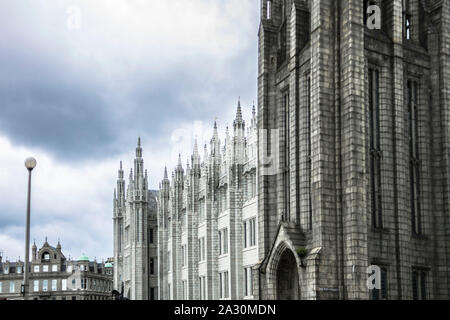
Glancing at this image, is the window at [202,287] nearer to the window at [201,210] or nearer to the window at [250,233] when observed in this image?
the window at [201,210]

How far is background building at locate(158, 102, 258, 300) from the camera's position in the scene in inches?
2160

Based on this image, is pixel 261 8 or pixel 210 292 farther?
pixel 210 292

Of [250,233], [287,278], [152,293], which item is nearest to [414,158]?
[287,278]

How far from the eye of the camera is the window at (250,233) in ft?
174

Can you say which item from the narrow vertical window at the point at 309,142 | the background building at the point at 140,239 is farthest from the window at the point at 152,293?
the narrow vertical window at the point at 309,142

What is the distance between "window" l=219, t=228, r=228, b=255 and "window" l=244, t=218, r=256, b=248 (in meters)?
5.09

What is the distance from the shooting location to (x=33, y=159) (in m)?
24.4

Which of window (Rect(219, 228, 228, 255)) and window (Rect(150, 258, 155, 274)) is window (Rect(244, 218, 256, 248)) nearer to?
window (Rect(219, 228, 228, 255))

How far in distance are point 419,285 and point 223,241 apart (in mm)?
28933

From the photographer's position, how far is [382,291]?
31766 millimetres

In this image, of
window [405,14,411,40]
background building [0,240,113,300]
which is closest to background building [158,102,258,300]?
window [405,14,411,40]

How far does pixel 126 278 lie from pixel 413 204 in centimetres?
6672
